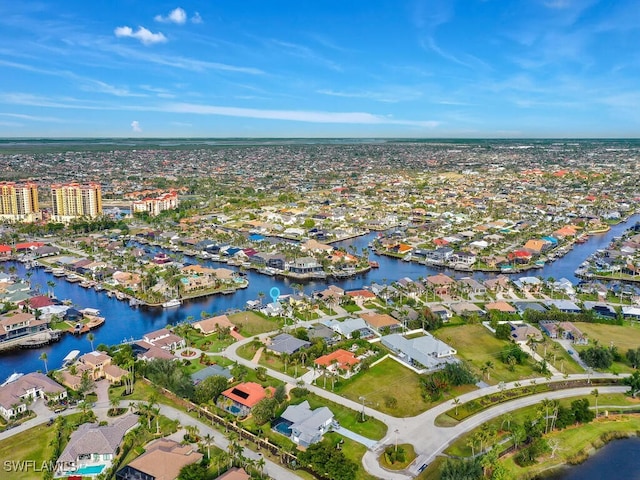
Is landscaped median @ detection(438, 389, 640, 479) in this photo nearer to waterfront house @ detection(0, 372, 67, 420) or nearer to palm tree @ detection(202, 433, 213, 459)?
palm tree @ detection(202, 433, 213, 459)

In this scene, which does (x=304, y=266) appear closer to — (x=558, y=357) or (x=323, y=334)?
(x=323, y=334)

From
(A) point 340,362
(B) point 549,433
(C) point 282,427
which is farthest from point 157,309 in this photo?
(B) point 549,433

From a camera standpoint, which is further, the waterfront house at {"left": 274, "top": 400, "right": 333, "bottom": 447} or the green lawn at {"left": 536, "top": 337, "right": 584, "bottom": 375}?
the green lawn at {"left": 536, "top": 337, "right": 584, "bottom": 375}

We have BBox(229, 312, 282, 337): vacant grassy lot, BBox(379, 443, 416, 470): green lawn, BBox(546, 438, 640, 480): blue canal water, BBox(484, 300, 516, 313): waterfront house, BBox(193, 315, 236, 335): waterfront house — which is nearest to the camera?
BBox(379, 443, 416, 470): green lawn

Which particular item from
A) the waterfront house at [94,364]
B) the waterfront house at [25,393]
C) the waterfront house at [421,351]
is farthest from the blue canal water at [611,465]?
the waterfront house at [25,393]

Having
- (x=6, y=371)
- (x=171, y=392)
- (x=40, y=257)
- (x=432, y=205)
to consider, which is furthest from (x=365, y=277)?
(x=432, y=205)

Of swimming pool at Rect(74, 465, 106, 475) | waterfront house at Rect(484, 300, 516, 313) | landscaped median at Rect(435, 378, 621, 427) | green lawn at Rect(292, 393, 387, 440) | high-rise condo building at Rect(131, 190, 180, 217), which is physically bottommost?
swimming pool at Rect(74, 465, 106, 475)

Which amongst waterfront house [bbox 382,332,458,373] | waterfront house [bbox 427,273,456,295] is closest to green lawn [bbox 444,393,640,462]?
waterfront house [bbox 382,332,458,373]
